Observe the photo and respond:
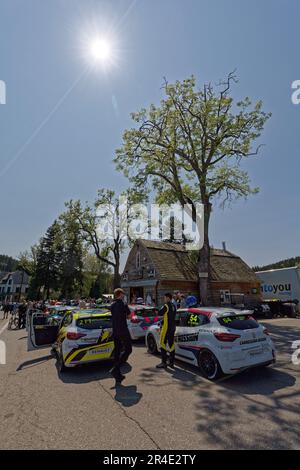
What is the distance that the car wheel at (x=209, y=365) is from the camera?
19.1 ft

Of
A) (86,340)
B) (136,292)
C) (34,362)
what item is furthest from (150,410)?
(136,292)

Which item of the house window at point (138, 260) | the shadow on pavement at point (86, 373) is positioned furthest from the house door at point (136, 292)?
the shadow on pavement at point (86, 373)

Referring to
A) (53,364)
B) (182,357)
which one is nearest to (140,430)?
(182,357)

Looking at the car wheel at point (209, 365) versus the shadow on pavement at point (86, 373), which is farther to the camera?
the shadow on pavement at point (86, 373)

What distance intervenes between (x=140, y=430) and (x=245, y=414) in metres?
1.68

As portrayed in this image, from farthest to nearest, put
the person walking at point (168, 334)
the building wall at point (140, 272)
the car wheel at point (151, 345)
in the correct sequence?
the building wall at point (140, 272) < the car wheel at point (151, 345) < the person walking at point (168, 334)

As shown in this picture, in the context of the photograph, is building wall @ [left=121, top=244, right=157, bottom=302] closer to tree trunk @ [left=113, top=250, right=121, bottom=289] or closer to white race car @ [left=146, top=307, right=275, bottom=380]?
tree trunk @ [left=113, top=250, right=121, bottom=289]

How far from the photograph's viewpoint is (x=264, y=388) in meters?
5.28

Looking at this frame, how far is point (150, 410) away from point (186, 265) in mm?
21966

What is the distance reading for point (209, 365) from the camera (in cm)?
606

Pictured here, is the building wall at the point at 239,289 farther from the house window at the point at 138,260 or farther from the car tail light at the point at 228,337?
the car tail light at the point at 228,337

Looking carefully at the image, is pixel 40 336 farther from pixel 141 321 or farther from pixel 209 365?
pixel 209 365

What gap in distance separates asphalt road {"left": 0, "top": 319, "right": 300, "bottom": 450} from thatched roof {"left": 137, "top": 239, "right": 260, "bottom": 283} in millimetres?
16507
